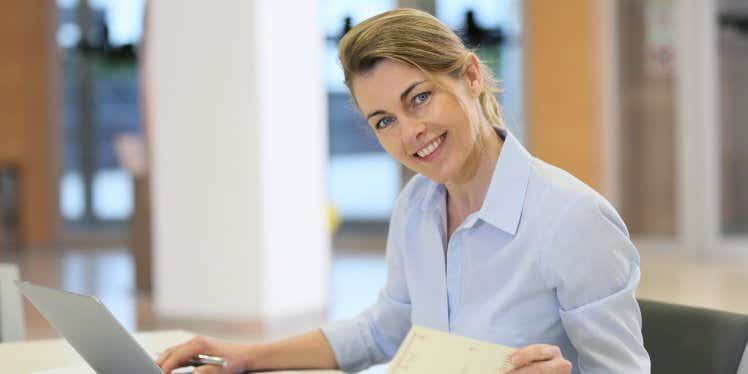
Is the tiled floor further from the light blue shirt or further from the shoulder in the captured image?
the shoulder

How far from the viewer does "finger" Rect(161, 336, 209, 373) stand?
78.8 inches

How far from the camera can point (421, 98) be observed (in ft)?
6.16

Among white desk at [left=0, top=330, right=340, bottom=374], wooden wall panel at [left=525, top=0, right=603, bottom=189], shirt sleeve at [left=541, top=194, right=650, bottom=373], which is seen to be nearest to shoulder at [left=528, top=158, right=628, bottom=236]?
shirt sleeve at [left=541, top=194, right=650, bottom=373]

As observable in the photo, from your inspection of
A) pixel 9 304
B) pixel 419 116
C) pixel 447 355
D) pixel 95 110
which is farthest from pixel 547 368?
pixel 95 110

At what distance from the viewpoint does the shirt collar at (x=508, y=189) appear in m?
1.88

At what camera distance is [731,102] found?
392 inches

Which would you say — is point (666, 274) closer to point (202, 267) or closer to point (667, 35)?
point (667, 35)

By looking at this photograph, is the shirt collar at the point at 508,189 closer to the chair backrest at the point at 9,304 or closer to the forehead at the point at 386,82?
the forehead at the point at 386,82

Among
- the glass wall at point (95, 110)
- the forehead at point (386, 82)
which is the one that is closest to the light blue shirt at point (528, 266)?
the forehead at point (386, 82)

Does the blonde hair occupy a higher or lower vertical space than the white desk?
higher

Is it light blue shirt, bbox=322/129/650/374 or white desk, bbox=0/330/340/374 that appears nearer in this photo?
light blue shirt, bbox=322/129/650/374

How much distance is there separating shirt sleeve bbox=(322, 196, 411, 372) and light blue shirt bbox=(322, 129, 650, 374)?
1.6 inches

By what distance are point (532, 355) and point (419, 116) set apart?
1.57 ft

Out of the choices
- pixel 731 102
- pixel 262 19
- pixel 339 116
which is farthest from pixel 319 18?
pixel 339 116
